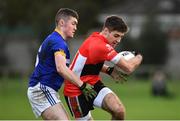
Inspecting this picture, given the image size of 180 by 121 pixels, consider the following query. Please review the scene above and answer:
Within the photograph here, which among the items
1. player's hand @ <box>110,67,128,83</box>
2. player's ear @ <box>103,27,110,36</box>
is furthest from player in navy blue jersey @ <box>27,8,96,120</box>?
player's hand @ <box>110,67,128,83</box>

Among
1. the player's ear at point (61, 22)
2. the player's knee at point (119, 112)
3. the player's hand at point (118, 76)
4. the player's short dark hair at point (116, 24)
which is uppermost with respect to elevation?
the player's ear at point (61, 22)

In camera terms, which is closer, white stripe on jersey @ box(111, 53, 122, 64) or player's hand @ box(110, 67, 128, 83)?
white stripe on jersey @ box(111, 53, 122, 64)

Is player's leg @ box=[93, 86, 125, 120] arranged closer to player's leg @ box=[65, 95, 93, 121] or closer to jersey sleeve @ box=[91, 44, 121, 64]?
player's leg @ box=[65, 95, 93, 121]

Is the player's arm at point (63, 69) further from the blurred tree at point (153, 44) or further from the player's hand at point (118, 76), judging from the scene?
the blurred tree at point (153, 44)

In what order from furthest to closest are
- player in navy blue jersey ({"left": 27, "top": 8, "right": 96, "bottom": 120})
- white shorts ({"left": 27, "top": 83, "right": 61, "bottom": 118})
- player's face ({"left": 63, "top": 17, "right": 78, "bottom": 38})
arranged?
1. player's face ({"left": 63, "top": 17, "right": 78, "bottom": 38})
2. white shorts ({"left": 27, "top": 83, "right": 61, "bottom": 118})
3. player in navy blue jersey ({"left": 27, "top": 8, "right": 96, "bottom": 120})

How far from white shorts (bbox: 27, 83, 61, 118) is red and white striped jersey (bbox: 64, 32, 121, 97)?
470 millimetres

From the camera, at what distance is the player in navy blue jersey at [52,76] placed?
1047cm

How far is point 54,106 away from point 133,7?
5269 centimetres

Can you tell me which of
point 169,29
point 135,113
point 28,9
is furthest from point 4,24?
point 135,113

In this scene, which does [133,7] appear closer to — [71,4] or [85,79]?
[71,4]

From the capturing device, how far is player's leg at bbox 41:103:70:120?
10438 mm

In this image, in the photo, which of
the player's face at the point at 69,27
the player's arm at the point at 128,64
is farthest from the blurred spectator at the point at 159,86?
the player's face at the point at 69,27

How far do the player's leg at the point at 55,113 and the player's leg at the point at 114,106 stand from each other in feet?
2.22

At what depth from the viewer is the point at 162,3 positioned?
62.8 m
